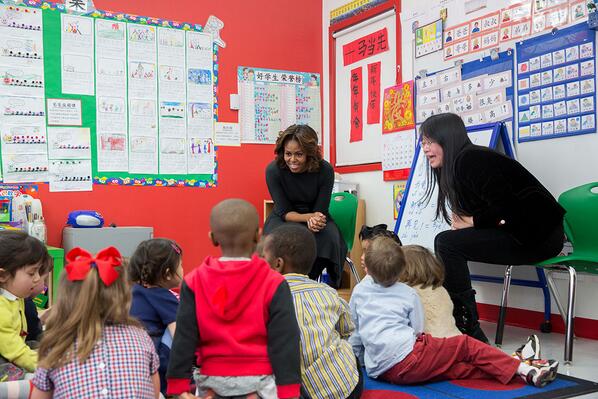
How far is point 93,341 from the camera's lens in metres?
1.31

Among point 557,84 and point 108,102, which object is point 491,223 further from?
point 108,102

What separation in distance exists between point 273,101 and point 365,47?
857 millimetres

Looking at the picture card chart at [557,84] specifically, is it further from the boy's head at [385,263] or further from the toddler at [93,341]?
the toddler at [93,341]

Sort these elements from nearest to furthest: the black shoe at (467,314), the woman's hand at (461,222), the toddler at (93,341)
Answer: the toddler at (93,341), the black shoe at (467,314), the woman's hand at (461,222)

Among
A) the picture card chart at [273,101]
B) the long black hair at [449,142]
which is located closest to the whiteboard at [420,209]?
the long black hair at [449,142]

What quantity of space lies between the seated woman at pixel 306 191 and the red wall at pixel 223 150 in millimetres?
1446

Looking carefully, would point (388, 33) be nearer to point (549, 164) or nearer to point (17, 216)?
point (549, 164)

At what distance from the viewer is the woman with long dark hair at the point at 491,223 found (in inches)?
110

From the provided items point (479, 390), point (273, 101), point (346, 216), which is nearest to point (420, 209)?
point (346, 216)

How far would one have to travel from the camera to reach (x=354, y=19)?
16.0ft

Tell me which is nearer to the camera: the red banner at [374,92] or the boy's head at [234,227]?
the boy's head at [234,227]

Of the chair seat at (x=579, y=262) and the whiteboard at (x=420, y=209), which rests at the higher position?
the whiteboard at (x=420, y=209)

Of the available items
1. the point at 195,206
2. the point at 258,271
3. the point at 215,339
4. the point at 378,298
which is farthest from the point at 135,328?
the point at 195,206

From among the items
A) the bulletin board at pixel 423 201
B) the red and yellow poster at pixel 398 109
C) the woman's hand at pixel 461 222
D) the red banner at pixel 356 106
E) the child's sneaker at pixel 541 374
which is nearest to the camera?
the child's sneaker at pixel 541 374
